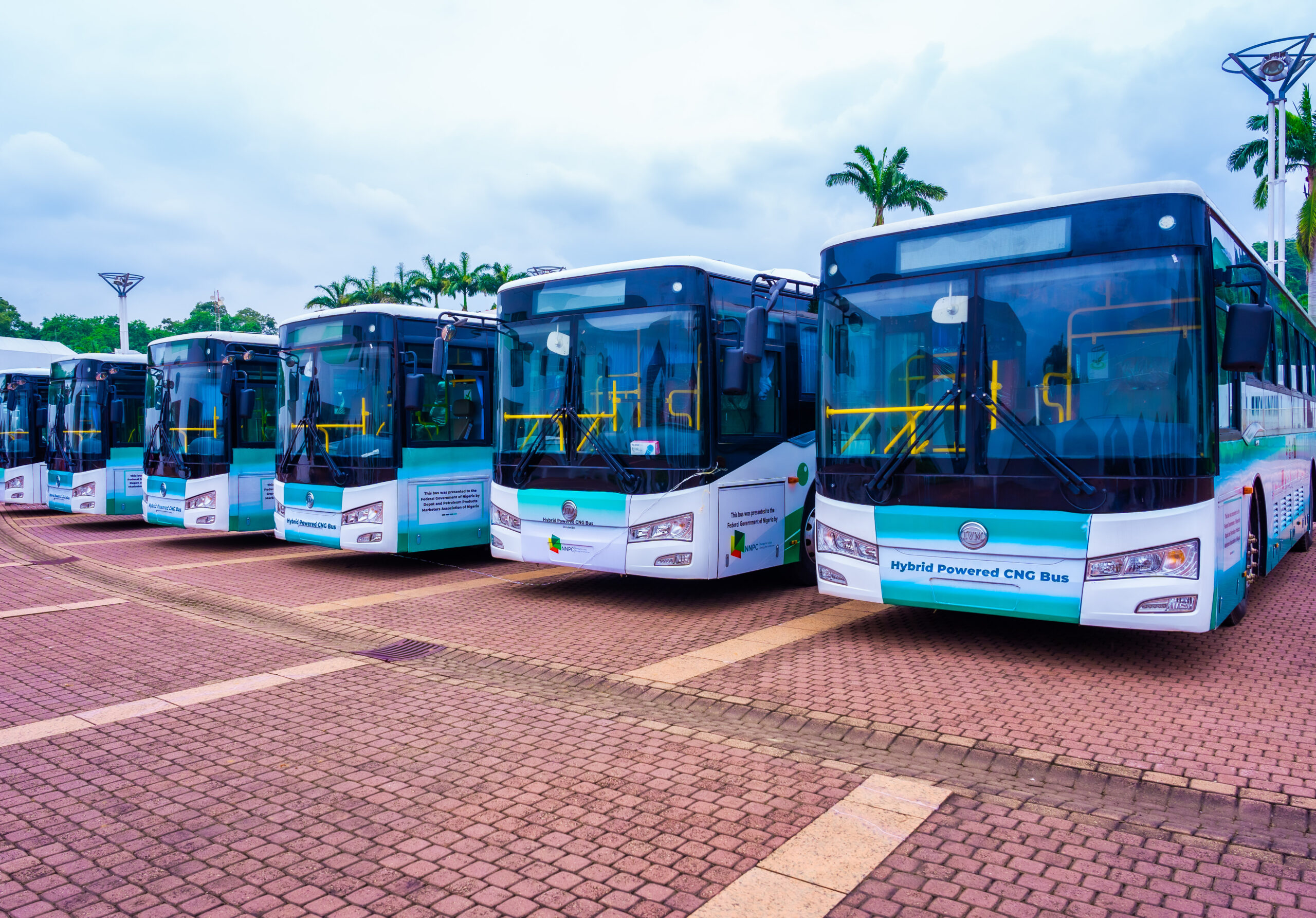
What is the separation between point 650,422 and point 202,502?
8.59 meters

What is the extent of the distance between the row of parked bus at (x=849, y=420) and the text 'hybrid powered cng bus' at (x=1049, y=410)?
0.02 meters

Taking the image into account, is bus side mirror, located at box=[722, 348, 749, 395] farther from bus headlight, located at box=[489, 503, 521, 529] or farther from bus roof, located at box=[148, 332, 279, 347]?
bus roof, located at box=[148, 332, 279, 347]

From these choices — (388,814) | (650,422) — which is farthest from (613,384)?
(388,814)

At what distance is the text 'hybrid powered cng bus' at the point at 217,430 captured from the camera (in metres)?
14.0

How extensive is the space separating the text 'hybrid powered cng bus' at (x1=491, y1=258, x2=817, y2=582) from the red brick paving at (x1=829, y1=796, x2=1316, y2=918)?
459 cm

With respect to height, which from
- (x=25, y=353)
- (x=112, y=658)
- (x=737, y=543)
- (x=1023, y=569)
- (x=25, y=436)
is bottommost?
(x=112, y=658)

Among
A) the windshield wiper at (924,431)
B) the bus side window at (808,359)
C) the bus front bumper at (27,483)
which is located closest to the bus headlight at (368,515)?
the bus side window at (808,359)

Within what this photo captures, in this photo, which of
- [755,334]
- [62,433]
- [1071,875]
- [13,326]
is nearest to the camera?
[1071,875]

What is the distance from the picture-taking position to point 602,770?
189 inches

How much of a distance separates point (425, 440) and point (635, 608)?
3708mm

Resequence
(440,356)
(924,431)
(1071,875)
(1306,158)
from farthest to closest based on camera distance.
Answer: (1306,158) → (440,356) → (924,431) → (1071,875)

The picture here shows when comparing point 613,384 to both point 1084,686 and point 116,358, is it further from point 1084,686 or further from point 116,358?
point 116,358

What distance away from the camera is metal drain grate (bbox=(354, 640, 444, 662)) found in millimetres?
7430

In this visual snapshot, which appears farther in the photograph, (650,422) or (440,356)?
(440,356)
